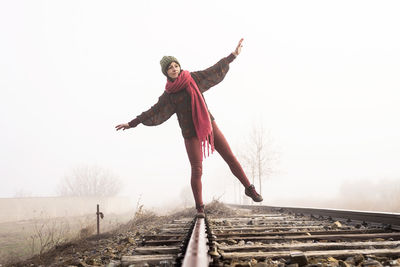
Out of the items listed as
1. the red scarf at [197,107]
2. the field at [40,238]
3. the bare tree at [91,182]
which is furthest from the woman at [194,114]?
the bare tree at [91,182]

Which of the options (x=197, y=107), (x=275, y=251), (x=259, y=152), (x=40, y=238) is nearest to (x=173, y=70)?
(x=197, y=107)

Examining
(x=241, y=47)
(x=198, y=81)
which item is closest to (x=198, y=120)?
(x=198, y=81)

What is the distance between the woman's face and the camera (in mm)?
3982

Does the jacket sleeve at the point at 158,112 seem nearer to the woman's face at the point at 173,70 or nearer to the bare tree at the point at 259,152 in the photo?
the woman's face at the point at 173,70

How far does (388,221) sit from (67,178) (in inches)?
2448

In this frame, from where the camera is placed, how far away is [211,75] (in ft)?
14.2

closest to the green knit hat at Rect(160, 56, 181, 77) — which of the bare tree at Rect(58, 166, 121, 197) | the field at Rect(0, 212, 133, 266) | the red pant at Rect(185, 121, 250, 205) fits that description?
the red pant at Rect(185, 121, 250, 205)

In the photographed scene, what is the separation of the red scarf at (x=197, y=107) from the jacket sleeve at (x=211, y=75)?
0.85 ft

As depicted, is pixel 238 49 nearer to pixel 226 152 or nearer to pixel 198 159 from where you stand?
pixel 226 152

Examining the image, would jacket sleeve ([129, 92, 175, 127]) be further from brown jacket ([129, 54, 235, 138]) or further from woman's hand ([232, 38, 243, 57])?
woman's hand ([232, 38, 243, 57])

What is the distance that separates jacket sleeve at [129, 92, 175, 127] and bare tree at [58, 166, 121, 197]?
5464cm

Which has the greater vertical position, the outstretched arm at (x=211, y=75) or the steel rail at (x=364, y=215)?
the outstretched arm at (x=211, y=75)

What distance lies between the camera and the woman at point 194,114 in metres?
3.91

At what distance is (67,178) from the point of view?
188 ft
